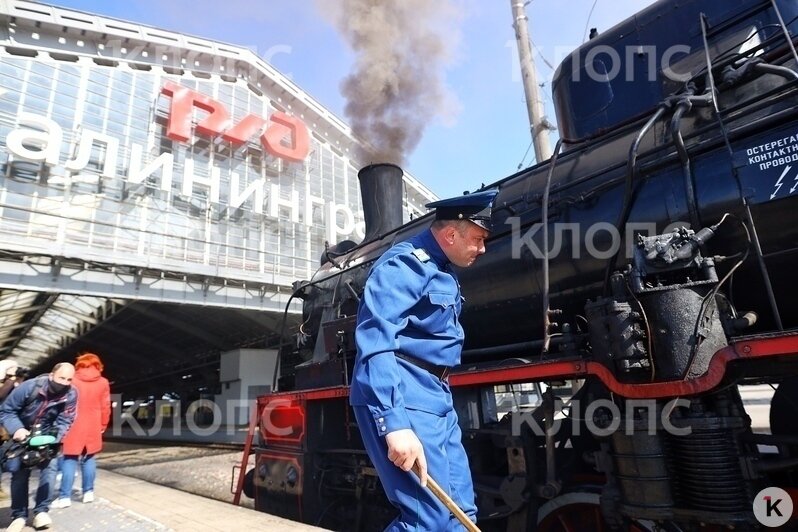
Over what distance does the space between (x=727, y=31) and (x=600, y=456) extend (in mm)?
3072

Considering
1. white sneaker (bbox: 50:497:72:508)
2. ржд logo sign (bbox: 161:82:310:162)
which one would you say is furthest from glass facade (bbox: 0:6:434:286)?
white sneaker (bbox: 50:497:72:508)

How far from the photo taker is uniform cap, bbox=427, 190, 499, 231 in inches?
80.7

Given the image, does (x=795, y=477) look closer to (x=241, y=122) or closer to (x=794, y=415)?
(x=794, y=415)

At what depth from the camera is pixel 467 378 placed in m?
3.45

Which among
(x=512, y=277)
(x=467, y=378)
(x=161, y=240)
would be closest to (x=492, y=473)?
(x=467, y=378)

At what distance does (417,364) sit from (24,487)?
4.39 m

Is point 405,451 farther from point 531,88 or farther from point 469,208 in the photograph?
point 531,88

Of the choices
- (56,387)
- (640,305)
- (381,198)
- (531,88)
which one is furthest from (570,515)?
(531,88)

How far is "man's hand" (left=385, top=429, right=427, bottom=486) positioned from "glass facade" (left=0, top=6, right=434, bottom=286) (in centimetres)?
1120

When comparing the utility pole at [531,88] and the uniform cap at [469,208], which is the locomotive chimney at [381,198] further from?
the uniform cap at [469,208]

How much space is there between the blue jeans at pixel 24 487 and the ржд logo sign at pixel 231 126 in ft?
50.2

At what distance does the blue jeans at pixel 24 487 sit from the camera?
4204mm

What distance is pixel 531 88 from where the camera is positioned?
28.5 feet

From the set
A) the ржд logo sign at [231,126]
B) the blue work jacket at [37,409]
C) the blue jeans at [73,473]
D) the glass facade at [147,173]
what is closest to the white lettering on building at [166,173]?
the glass facade at [147,173]
